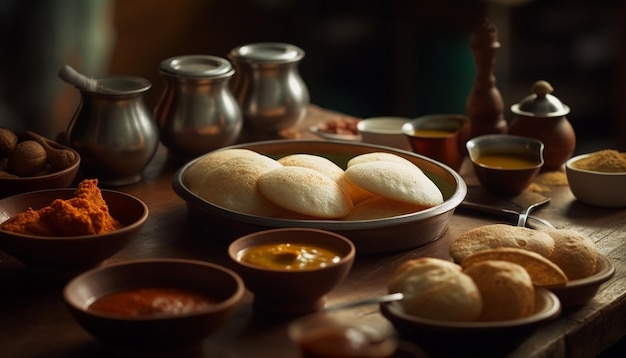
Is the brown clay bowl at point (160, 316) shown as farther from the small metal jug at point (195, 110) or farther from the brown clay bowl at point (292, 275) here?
the small metal jug at point (195, 110)

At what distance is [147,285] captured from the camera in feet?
4.49

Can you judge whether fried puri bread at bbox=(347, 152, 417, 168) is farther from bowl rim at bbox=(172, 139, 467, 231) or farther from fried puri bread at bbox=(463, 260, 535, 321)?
fried puri bread at bbox=(463, 260, 535, 321)

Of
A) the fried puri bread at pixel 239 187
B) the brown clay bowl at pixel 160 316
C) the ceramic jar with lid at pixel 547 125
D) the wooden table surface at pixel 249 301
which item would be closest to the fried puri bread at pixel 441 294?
the wooden table surface at pixel 249 301

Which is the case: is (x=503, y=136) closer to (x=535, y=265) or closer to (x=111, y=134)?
(x=535, y=265)

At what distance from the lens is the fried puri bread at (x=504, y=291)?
1.32 meters

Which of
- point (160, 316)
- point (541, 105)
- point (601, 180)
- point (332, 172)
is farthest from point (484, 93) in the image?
point (160, 316)

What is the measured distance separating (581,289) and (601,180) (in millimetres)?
558

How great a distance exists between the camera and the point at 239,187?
1.71 meters

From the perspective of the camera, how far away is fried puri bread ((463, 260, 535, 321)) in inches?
51.8

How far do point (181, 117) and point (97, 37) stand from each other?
174 centimetres

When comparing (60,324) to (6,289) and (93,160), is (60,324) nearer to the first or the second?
(6,289)

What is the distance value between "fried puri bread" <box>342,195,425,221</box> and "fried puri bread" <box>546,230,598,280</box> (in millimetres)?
270

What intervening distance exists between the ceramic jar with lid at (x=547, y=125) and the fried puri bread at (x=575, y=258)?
65 cm

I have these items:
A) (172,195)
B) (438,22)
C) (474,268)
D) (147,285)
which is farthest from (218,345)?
(438,22)
